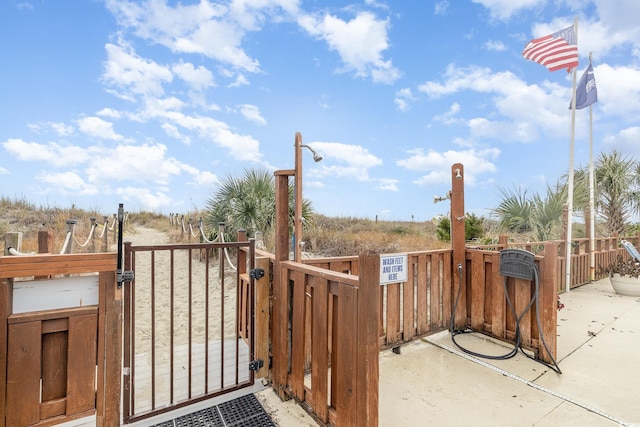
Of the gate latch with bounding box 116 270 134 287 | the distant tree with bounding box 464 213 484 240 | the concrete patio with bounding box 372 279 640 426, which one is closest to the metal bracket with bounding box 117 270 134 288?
the gate latch with bounding box 116 270 134 287

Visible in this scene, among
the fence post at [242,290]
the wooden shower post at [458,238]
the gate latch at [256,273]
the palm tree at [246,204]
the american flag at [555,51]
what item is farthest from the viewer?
the palm tree at [246,204]

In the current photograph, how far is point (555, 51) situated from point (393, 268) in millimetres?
6213

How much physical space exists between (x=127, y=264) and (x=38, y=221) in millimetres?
16140

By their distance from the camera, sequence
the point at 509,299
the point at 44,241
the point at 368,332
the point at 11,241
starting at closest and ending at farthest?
the point at 368,332 < the point at 11,241 < the point at 44,241 < the point at 509,299

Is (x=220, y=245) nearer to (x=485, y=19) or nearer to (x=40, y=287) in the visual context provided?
(x=40, y=287)

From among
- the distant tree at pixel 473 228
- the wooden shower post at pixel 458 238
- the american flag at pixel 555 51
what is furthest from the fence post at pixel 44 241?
the distant tree at pixel 473 228

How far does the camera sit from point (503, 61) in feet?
23.3

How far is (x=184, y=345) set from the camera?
3506 mm

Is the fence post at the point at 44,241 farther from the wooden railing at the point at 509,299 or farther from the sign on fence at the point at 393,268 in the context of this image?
the wooden railing at the point at 509,299

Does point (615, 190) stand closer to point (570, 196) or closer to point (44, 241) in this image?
point (570, 196)

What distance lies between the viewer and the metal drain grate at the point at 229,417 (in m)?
2.03

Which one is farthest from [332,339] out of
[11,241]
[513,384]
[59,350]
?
[11,241]

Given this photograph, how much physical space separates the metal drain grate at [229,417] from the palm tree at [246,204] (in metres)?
6.21

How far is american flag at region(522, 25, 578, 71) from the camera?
5773 mm
